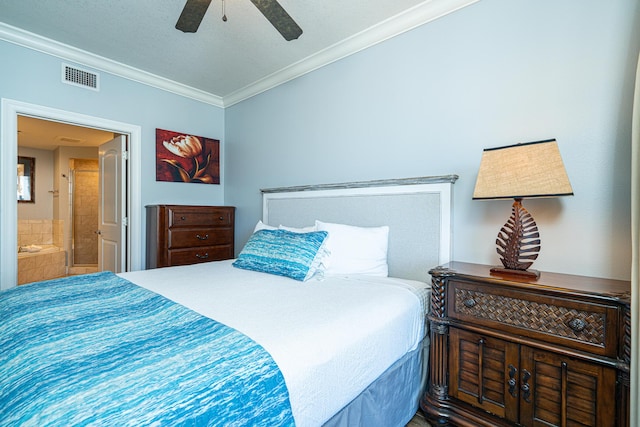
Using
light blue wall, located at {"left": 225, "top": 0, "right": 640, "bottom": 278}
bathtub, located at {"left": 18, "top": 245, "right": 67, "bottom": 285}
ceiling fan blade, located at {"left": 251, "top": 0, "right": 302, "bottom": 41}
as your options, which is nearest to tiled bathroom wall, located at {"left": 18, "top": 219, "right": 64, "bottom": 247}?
bathtub, located at {"left": 18, "top": 245, "right": 67, "bottom": 285}

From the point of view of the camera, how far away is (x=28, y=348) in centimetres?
90

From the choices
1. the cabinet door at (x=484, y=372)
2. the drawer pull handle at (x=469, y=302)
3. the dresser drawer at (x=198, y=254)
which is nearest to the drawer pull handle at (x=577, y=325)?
the cabinet door at (x=484, y=372)

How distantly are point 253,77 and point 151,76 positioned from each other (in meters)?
1.08

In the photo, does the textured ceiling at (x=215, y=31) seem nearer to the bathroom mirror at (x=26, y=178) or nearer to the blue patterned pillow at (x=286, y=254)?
the blue patterned pillow at (x=286, y=254)

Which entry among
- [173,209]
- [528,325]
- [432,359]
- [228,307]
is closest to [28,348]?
[228,307]

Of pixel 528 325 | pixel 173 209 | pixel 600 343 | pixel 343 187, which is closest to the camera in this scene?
pixel 600 343

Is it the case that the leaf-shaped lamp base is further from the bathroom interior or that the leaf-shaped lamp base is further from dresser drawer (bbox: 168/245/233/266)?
the bathroom interior

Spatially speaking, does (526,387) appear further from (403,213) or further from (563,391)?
(403,213)

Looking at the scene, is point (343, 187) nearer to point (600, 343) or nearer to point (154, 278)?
point (154, 278)

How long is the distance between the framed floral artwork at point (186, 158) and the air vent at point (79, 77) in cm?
67

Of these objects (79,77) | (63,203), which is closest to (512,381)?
(79,77)

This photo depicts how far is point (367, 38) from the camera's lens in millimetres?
2404

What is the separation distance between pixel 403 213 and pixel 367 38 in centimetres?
145

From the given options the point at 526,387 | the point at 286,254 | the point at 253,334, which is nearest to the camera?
the point at 253,334
